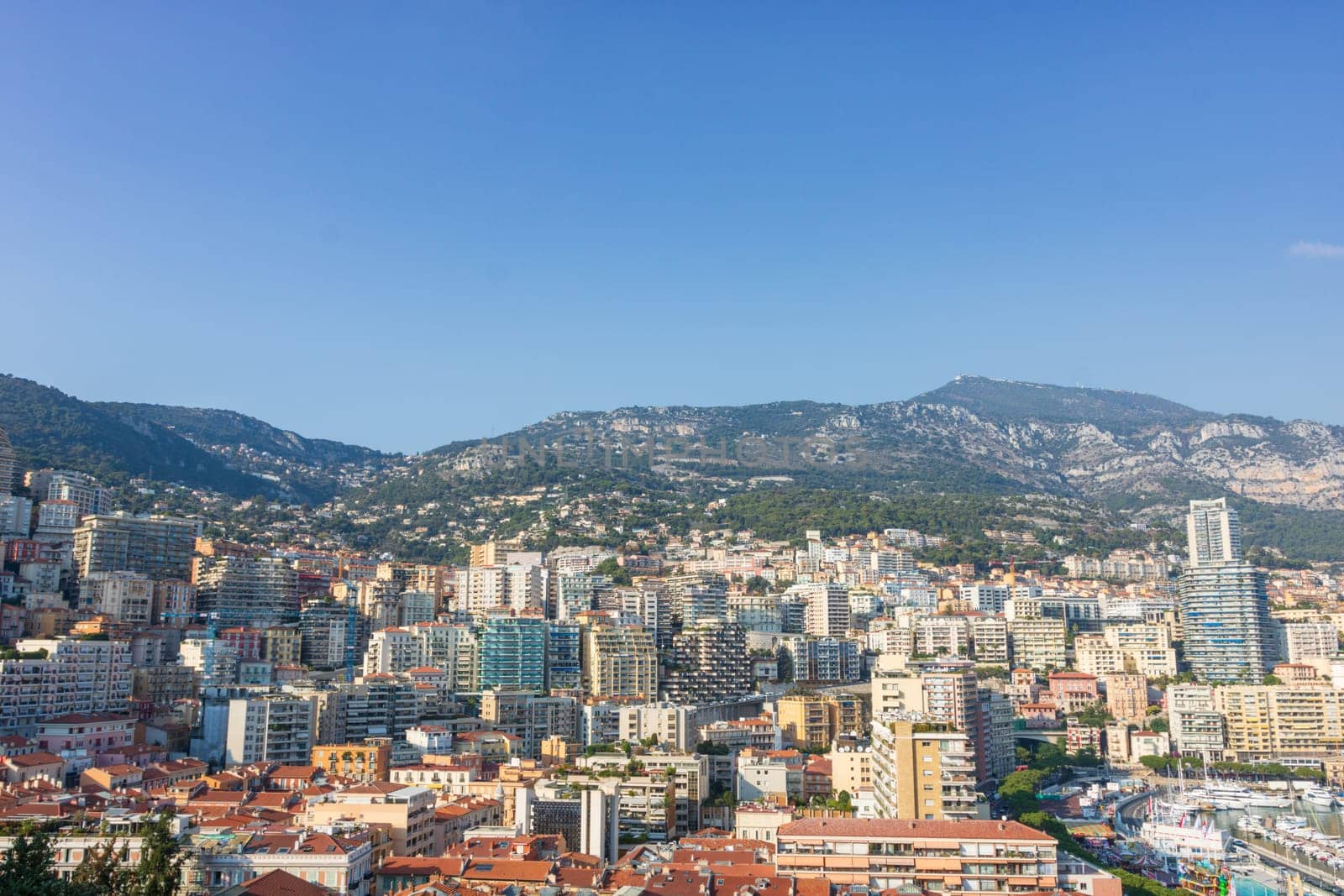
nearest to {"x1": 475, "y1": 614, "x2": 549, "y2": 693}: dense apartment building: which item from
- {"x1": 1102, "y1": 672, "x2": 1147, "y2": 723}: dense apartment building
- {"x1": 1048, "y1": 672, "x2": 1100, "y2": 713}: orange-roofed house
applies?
{"x1": 1048, "y1": 672, "x2": 1100, "y2": 713}: orange-roofed house

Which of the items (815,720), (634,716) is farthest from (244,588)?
(815,720)

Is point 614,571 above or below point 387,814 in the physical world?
above

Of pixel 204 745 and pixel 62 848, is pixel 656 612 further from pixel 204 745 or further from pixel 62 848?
pixel 62 848

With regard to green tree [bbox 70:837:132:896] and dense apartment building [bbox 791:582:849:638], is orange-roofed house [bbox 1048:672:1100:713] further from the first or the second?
green tree [bbox 70:837:132:896]

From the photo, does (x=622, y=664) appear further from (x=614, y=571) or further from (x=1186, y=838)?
(x=614, y=571)

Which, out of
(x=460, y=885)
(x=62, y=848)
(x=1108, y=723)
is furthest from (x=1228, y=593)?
(x=62, y=848)
